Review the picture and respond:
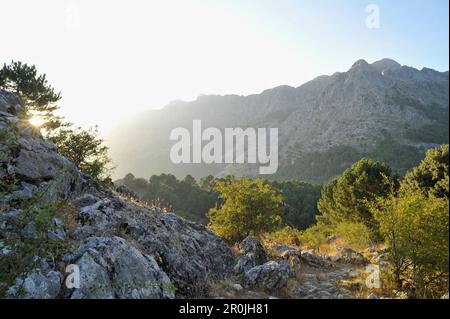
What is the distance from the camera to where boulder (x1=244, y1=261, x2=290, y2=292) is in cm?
1345

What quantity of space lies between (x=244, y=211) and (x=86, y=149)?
74.9 ft

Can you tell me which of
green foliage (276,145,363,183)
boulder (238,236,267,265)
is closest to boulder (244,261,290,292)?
boulder (238,236,267,265)

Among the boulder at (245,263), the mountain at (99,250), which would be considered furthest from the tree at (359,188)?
the boulder at (245,263)

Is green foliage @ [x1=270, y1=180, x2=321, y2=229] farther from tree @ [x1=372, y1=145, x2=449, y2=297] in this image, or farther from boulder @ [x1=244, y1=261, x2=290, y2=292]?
tree @ [x1=372, y1=145, x2=449, y2=297]

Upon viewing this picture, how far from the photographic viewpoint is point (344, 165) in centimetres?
18112

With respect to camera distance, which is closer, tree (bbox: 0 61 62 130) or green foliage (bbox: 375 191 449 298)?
green foliage (bbox: 375 191 449 298)

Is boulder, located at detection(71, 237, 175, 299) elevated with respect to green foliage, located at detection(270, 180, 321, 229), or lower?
elevated

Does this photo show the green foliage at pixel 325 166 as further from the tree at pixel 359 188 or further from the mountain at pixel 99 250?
the mountain at pixel 99 250

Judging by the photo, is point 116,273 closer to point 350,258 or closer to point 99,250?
point 99,250

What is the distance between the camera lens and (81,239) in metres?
11.3

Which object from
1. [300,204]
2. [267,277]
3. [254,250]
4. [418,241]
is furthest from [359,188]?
[300,204]

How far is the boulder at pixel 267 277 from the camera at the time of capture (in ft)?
44.1

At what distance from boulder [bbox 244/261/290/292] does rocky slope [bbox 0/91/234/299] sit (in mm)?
1371

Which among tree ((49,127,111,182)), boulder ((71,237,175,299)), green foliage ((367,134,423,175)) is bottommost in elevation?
boulder ((71,237,175,299))
